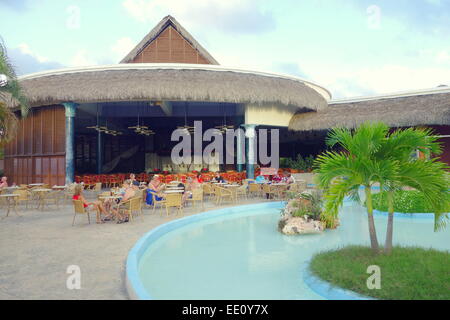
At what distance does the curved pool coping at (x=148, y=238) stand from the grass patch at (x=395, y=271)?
79.2 inches

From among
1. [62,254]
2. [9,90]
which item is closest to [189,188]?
[62,254]

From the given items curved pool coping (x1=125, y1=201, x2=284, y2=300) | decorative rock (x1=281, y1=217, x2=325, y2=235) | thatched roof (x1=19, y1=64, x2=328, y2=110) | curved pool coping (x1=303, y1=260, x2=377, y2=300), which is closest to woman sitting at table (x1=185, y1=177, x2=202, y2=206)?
curved pool coping (x1=125, y1=201, x2=284, y2=300)

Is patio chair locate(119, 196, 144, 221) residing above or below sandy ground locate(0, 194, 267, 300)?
above

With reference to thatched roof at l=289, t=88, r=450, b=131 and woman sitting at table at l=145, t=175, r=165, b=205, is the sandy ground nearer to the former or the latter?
woman sitting at table at l=145, t=175, r=165, b=205

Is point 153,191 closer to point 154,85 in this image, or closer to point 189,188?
point 189,188

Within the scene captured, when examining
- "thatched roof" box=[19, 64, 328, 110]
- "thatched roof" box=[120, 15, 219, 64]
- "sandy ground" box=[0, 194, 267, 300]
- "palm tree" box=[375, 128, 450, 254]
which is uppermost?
"thatched roof" box=[120, 15, 219, 64]

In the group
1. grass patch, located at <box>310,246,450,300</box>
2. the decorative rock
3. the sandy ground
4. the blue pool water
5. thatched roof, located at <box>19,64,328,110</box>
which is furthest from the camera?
thatched roof, located at <box>19,64,328,110</box>

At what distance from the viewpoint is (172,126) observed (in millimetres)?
20047

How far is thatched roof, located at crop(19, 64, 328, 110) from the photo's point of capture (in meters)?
11.6

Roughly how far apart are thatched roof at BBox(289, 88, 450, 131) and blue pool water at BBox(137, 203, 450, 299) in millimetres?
7158

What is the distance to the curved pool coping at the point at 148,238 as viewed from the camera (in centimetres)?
317

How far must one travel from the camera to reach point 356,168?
3990 mm
